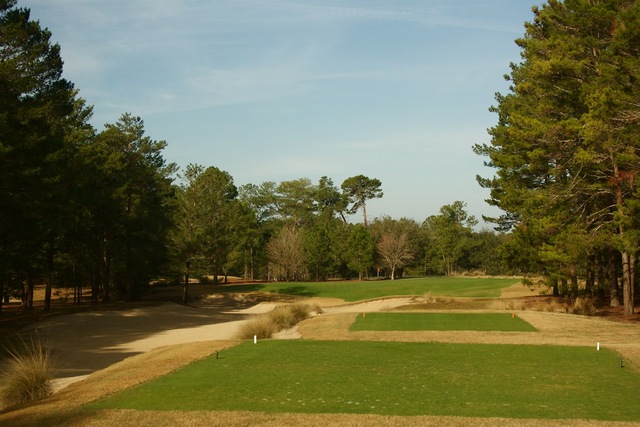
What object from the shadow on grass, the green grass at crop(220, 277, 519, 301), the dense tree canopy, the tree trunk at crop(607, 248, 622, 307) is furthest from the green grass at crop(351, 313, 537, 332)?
the shadow on grass

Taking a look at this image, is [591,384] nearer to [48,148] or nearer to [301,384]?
[301,384]

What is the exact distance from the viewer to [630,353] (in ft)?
49.1

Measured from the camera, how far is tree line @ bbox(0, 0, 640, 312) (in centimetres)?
2184

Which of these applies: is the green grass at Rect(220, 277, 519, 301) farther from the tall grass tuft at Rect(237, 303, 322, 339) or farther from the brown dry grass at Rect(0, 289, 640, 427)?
the brown dry grass at Rect(0, 289, 640, 427)

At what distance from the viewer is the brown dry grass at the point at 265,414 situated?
8266 mm

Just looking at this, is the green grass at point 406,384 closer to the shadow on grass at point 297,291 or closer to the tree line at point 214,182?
the tree line at point 214,182

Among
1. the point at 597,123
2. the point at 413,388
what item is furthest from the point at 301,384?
the point at 597,123

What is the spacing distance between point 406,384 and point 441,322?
1378 cm

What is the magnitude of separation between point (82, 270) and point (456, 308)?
90.5ft

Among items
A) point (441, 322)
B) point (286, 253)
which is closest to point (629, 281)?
point (441, 322)

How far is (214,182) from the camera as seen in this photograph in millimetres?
52469

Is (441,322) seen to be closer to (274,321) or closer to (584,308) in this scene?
(274,321)

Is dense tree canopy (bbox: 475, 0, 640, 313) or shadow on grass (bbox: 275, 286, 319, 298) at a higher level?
dense tree canopy (bbox: 475, 0, 640, 313)

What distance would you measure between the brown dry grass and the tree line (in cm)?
360
